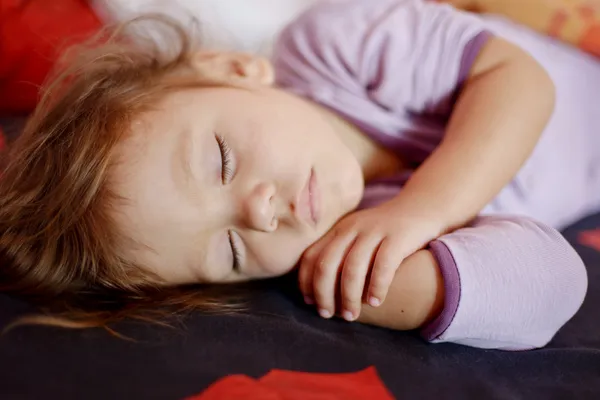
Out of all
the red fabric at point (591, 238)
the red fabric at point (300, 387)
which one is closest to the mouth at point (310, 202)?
the red fabric at point (300, 387)

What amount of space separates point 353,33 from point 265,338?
52 centimetres

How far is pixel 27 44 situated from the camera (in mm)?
1179

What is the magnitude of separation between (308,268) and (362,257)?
0.08 metres

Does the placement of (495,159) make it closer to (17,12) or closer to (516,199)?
(516,199)

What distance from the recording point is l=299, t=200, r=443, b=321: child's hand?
0.66m

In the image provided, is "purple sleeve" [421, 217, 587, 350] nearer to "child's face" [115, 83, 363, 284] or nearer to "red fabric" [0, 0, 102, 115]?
"child's face" [115, 83, 363, 284]

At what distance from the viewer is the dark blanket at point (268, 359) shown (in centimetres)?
57

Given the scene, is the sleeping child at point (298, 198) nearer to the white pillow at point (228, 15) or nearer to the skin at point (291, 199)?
the skin at point (291, 199)

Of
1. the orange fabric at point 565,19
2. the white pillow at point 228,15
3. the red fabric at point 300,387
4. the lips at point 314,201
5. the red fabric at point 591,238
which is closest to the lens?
the red fabric at point 300,387

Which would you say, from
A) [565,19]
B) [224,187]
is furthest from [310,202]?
[565,19]

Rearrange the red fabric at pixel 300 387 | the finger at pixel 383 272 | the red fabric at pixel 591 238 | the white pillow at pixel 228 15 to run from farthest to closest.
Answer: the white pillow at pixel 228 15
the red fabric at pixel 591 238
the finger at pixel 383 272
the red fabric at pixel 300 387

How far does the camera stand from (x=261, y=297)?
0.75 meters

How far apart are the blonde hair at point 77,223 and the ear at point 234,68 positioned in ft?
0.42

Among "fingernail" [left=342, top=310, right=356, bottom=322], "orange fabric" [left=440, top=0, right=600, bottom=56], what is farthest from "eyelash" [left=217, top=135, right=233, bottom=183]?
"orange fabric" [left=440, top=0, right=600, bottom=56]
